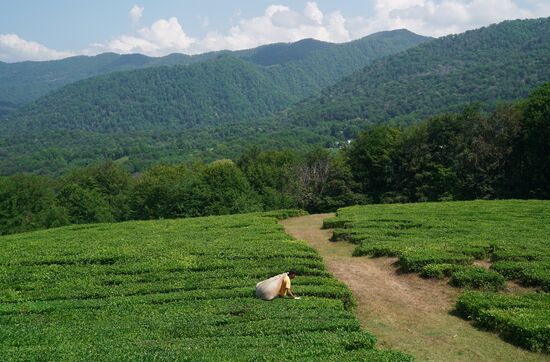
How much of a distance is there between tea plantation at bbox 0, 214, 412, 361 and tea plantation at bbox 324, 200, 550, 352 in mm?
4928

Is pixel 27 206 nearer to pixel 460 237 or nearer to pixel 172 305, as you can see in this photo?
pixel 172 305

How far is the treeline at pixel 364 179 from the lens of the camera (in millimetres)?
55219

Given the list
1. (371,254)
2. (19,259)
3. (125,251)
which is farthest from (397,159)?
(19,259)

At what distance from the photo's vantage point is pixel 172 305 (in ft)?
64.8

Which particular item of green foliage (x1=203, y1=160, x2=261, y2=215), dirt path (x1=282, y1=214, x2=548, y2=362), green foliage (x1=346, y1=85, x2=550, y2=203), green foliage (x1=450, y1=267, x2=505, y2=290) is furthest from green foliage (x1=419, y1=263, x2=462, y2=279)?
green foliage (x1=203, y1=160, x2=261, y2=215)

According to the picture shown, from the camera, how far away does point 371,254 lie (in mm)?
28125

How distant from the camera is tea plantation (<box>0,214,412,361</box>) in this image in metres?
14.9

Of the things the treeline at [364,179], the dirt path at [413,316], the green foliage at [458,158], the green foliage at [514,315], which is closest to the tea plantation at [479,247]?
the green foliage at [514,315]

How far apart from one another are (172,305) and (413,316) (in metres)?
10.2

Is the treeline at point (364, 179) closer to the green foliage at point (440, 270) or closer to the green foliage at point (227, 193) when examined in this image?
the green foliage at point (227, 193)

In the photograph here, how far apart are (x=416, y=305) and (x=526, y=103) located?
152 feet

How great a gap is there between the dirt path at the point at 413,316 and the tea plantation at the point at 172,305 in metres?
1.30

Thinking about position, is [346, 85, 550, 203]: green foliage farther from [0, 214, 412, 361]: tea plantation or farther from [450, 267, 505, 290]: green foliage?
[450, 267, 505, 290]: green foliage

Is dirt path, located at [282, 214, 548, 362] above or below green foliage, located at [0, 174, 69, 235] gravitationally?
above
